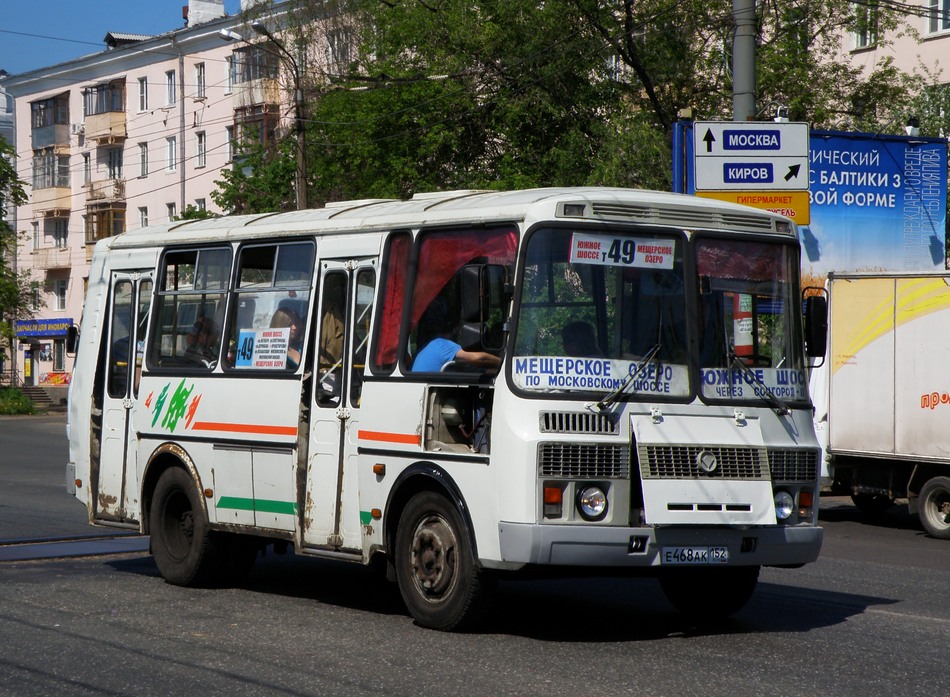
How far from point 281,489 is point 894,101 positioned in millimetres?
22775

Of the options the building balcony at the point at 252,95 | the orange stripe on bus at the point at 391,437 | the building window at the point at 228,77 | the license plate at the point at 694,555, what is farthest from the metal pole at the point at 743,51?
the building window at the point at 228,77

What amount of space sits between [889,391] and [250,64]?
47657mm

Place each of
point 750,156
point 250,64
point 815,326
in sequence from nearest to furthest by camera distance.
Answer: point 815,326 < point 750,156 < point 250,64

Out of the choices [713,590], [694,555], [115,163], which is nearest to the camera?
[694,555]

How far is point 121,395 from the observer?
1213cm

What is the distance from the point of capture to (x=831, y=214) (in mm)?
22953

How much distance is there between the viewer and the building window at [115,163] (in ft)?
234

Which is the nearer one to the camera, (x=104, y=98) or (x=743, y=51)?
(x=743, y=51)

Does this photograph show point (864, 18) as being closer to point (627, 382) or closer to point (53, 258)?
point (627, 382)

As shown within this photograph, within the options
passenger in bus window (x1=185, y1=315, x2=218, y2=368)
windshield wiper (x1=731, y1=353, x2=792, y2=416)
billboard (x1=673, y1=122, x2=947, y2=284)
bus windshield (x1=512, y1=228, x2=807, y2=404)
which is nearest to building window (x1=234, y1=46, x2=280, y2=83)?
billboard (x1=673, y1=122, x2=947, y2=284)

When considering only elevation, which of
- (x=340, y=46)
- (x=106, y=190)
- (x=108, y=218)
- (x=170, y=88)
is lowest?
(x=108, y=218)

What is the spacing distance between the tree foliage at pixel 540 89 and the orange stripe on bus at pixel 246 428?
702 inches

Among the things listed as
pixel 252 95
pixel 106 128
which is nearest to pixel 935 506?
pixel 252 95

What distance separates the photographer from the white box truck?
16.5 meters
